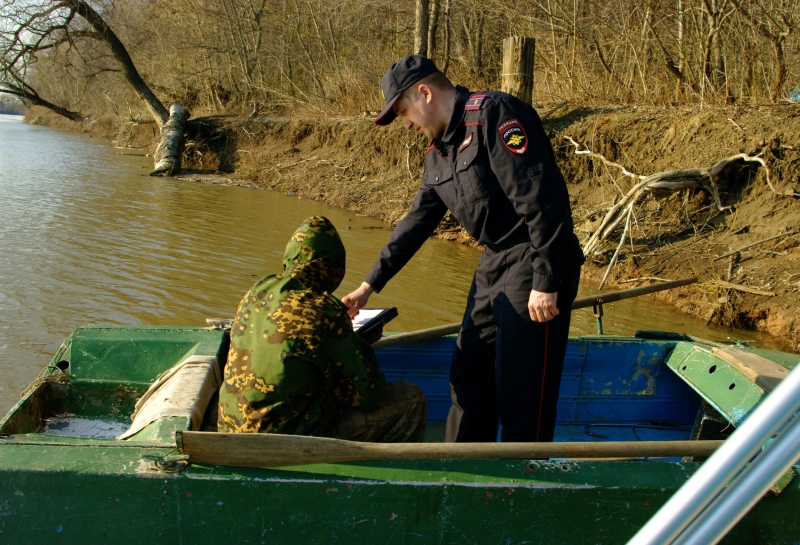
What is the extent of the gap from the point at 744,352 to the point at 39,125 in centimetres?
4406

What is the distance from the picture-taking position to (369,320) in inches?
118

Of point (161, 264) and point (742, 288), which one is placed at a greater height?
point (742, 288)

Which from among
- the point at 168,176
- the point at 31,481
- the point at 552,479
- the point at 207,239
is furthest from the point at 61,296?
the point at 168,176

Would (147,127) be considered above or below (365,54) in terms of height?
below

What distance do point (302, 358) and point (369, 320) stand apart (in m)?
0.81

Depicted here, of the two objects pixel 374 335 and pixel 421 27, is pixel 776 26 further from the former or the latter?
pixel 374 335

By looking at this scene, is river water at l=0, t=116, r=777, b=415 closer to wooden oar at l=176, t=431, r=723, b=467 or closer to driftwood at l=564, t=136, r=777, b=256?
driftwood at l=564, t=136, r=777, b=256

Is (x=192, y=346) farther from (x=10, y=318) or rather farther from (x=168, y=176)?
(x=168, y=176)

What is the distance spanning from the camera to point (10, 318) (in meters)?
5.89

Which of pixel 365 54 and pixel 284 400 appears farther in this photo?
pixel 365 54

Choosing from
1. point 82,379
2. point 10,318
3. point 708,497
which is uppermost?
point 708,497

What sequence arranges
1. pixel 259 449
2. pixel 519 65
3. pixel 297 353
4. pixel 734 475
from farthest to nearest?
1. pixel 519 65
2. pixel 297 353
3. pixel 259 449
4. pixel 734 475

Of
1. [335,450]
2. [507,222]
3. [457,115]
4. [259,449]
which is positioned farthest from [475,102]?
[259,449]

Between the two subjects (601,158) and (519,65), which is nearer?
(519,65)
